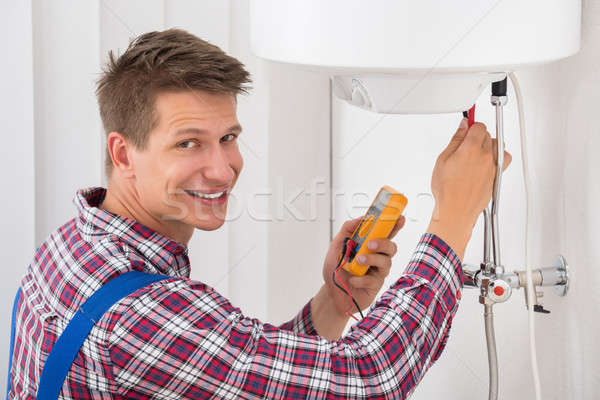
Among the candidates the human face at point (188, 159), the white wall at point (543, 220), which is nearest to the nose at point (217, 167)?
the human face at point (188, 159)

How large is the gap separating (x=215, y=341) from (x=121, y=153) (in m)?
0.32

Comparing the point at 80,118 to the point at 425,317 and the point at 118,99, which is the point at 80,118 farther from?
the point at 425,317

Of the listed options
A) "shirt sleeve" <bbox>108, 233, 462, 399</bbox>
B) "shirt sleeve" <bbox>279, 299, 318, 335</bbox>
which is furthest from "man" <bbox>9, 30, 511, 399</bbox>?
"shirt sleeve" <bbox>279, 299, 318, 335</bbox>

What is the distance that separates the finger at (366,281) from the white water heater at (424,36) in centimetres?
35

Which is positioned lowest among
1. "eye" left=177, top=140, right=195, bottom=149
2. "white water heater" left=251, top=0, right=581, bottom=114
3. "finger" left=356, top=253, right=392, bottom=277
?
"finger" left=356, top=253, right=392, bottom=277

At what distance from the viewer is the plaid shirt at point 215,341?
0.81 meters

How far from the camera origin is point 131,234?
37.6 inches

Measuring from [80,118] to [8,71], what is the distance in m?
0.14

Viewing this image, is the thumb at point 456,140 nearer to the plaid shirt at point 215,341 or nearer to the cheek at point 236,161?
the plaid shirt at point 215,341

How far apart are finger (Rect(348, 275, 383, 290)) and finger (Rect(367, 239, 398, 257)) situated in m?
0.06

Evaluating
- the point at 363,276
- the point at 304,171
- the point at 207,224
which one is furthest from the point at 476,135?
the point at 304,171

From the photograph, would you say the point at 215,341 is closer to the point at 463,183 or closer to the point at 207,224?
the point at 207,224

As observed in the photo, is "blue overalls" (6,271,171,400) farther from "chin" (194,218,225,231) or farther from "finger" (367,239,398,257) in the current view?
"finger" (367,239,398,257)

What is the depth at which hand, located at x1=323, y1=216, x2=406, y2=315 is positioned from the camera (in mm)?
1048
